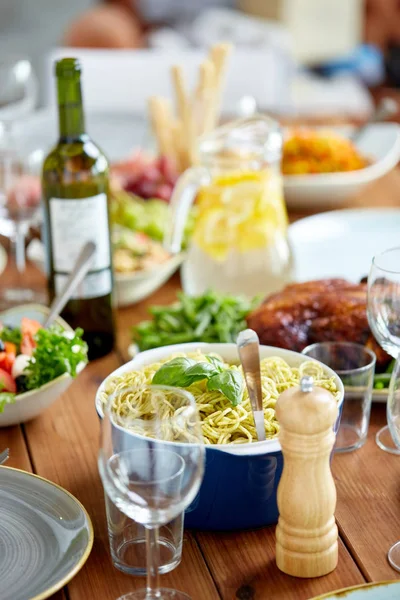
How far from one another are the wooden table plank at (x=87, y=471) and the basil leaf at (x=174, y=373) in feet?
0.58

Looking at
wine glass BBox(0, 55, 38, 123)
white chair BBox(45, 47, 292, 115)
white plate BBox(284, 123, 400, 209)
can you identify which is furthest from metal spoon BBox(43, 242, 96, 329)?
white chair BBox(45, 47, 292, 115)

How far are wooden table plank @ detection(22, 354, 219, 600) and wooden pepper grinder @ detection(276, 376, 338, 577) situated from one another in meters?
0.10

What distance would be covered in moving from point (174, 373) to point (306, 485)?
0.69 ft

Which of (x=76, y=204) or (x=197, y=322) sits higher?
(x=76, y=204)

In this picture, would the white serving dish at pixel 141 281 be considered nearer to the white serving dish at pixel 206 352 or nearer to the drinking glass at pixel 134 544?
the white serving dish at pixel 206 352

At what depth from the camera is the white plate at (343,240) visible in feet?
6.13

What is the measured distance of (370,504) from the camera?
1.07 metres

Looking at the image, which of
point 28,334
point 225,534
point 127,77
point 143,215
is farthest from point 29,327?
point 127,77

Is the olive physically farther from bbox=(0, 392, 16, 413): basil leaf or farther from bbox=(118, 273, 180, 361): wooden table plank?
bbox=(118, 273, 180, 361): wooden table plank

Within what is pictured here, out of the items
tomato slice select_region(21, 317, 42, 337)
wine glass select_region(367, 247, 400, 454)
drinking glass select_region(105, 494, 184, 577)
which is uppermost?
wine glass select_region(367, 247, 400, 454)

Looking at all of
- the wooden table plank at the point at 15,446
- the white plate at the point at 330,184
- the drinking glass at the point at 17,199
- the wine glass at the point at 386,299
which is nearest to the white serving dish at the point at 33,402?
the wooden table plank at the point at 15,446

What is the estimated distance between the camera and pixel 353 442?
121cm

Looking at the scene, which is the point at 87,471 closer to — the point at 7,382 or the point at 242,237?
the point at 7,382

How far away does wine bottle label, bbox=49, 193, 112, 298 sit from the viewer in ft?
4.65
